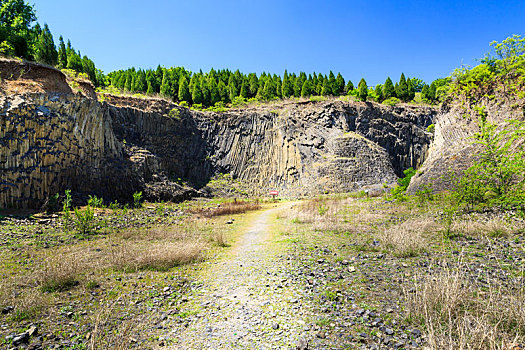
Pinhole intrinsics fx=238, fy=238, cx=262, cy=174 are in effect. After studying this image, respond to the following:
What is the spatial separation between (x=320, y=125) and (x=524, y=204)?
33.7 m

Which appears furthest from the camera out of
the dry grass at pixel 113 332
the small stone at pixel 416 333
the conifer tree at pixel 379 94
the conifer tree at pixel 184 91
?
the conifer tree at pixel 379 94

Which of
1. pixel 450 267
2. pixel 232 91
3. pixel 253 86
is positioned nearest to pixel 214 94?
pixel 232 91

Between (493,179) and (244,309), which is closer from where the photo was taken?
(244,309)

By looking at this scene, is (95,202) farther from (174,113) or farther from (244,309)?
(174,113)

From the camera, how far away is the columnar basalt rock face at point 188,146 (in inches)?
616

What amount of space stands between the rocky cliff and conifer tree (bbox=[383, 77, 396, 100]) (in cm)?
602

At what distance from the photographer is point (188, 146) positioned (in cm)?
3481

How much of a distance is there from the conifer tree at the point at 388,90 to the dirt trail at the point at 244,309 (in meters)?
53.8

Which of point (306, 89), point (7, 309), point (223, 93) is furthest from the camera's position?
point (306, 89)

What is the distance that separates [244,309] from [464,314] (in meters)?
3.54

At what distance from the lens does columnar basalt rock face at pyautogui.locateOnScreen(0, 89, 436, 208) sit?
15.7 metres

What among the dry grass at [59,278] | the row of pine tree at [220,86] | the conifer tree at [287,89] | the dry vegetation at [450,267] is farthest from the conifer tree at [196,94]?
the dry grass at [59,278]

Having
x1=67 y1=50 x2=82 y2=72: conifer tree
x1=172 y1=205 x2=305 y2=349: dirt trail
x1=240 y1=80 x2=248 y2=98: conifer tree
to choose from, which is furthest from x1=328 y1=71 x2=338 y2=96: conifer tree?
x1=172 y1=205 x2=305 y2=349: dirt trail

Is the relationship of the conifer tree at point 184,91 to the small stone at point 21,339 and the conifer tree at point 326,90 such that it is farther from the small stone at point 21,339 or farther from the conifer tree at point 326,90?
the small stone at point 21,339
